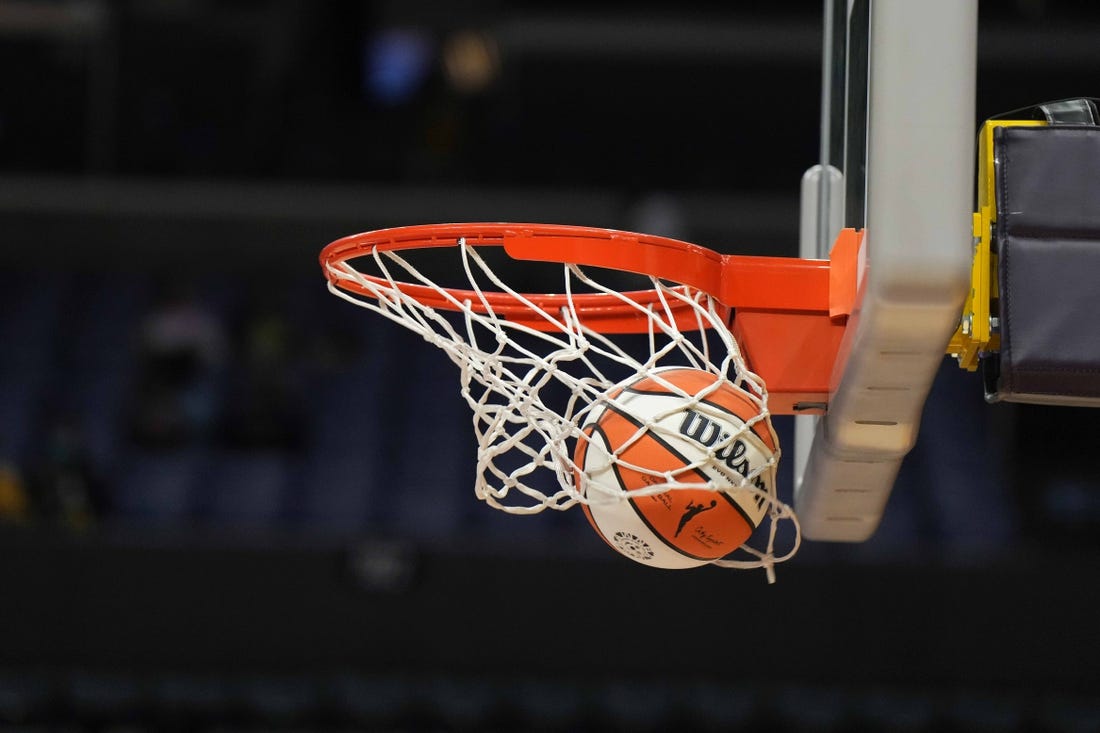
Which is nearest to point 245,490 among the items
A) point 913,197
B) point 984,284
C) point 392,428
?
Answer: point 392,428

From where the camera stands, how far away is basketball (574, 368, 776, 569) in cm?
207

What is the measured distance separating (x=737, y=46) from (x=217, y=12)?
316 centimetres

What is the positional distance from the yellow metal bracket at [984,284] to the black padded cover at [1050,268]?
0.10 ft

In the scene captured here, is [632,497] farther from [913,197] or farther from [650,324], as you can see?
[913,197]

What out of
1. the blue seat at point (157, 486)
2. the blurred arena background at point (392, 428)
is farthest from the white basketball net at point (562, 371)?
the blue seat at point (157, 486)

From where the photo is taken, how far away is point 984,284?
1.99 metres

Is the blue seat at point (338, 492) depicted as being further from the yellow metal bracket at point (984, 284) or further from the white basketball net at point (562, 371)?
the yellow metal bracket at point (984, 284)

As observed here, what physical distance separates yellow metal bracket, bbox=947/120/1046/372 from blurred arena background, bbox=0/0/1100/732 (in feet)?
13.8

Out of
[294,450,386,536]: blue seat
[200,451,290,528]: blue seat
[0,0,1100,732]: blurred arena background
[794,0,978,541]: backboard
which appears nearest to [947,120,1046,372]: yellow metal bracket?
[794,0,978,541]: backboard

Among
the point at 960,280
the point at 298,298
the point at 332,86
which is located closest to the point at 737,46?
the point at 332,86

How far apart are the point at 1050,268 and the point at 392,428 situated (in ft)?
21.4

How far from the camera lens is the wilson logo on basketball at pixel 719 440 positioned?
2.07 m

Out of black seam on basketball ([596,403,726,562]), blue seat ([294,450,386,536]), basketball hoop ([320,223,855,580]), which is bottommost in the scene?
blue seat ([294,450,386,536])

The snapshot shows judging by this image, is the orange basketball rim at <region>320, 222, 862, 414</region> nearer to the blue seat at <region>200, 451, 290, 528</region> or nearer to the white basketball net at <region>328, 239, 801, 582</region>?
the white basketball net at <region>328, 239, 801, 582</region>
